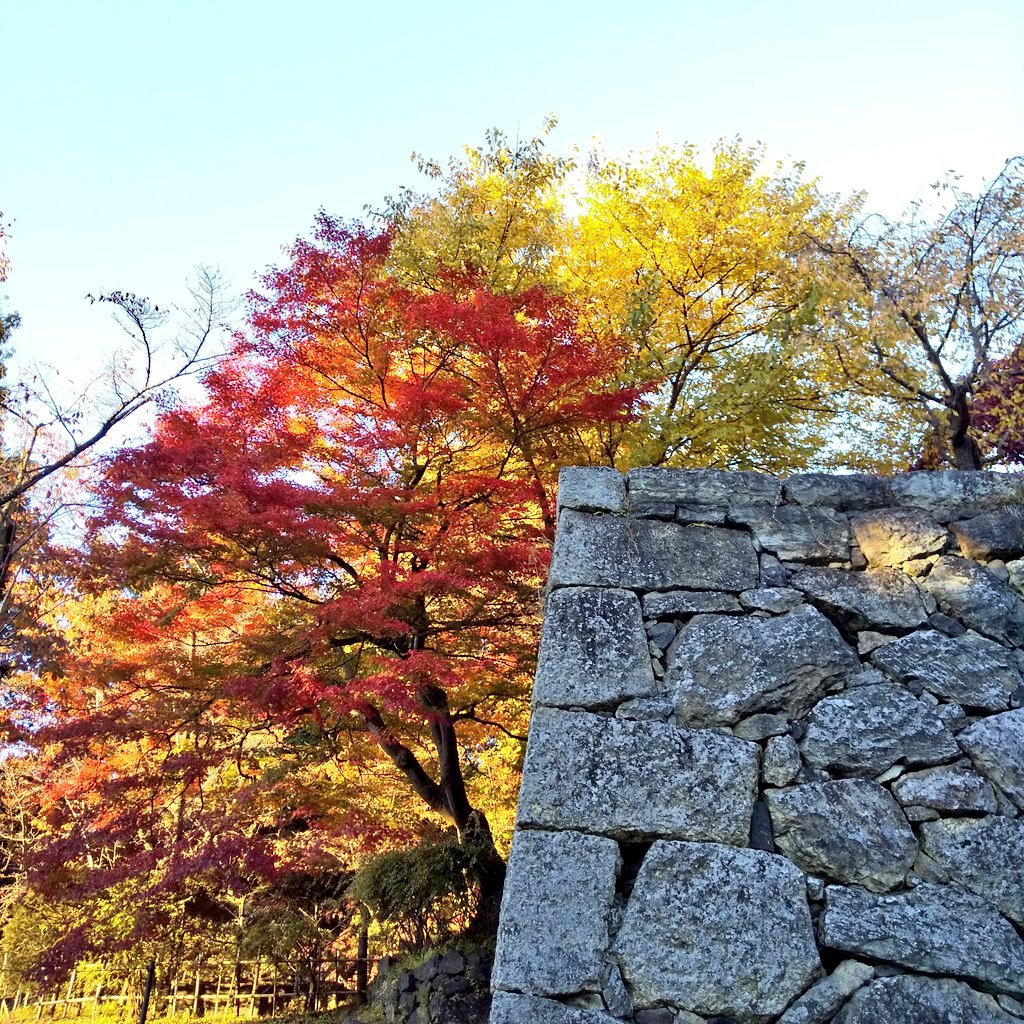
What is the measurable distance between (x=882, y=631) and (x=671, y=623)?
733 mm

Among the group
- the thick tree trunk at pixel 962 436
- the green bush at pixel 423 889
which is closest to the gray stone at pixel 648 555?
the thick tree trunk at pixel 962 436

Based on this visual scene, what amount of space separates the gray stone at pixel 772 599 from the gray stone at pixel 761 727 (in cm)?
40

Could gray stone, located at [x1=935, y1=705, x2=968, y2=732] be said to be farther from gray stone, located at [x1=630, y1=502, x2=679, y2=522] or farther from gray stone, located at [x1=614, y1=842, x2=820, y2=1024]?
gray stone, located at [x1=630, y1=502, x2=679, y2=522]

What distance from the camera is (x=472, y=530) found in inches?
265

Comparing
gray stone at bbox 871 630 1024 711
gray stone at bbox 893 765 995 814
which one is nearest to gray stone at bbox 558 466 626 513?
gray stone at bbox 871 630 1024 711

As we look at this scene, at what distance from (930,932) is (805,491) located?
4.99 feet

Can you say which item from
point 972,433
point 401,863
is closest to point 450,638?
point 401,863

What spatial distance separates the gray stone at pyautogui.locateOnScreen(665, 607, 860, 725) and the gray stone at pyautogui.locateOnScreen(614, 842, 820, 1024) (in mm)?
441

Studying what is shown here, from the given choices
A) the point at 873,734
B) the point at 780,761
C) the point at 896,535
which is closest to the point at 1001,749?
the point at 873,734

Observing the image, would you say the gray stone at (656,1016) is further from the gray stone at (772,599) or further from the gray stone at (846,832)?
the gray stone at (772,599)

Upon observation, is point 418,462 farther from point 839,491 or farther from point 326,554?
point 839,491

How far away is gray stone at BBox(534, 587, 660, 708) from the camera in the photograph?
8.50 feet

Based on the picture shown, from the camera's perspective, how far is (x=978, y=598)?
276 cm

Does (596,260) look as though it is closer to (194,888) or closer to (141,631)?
(141,631)
